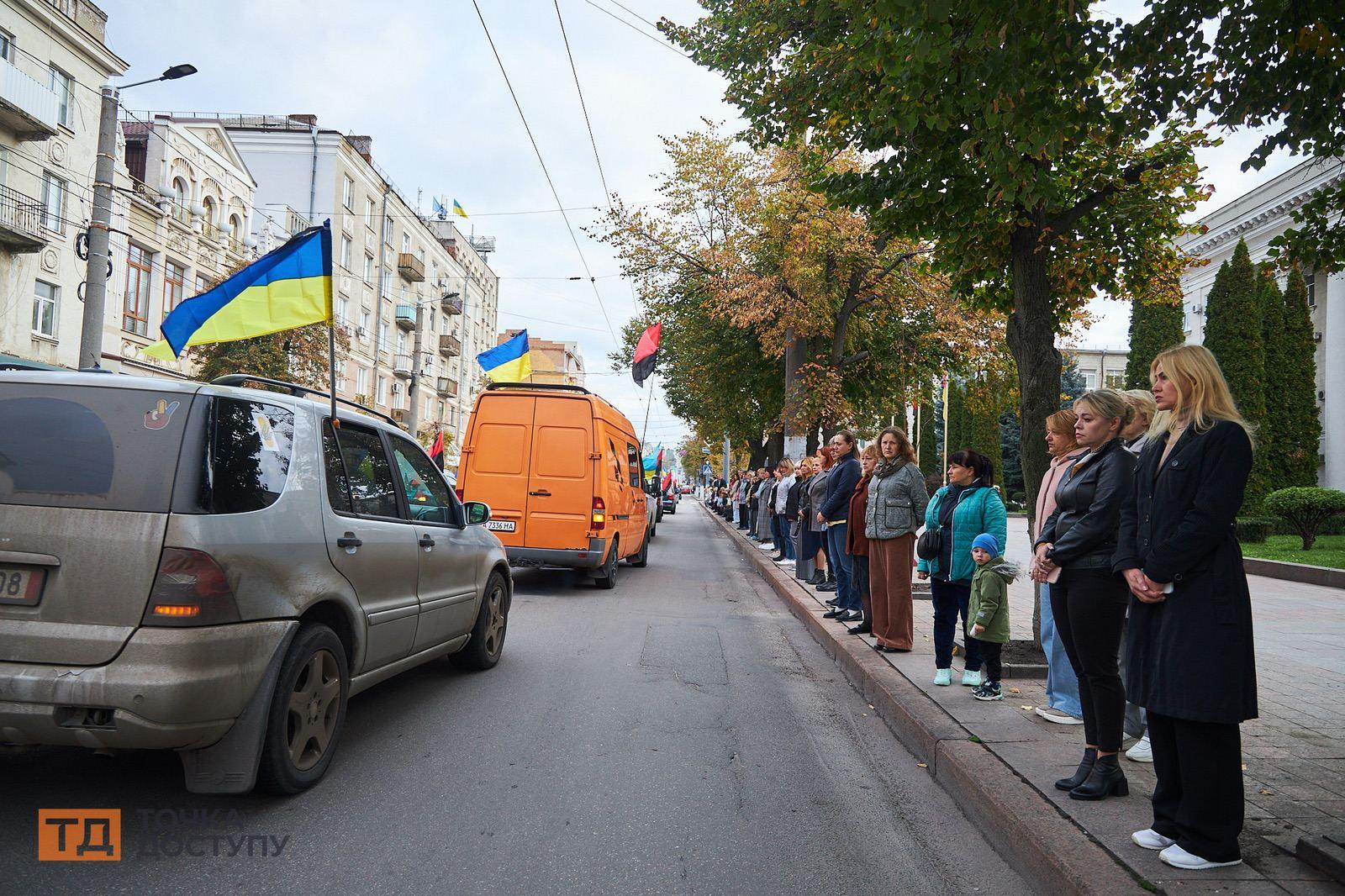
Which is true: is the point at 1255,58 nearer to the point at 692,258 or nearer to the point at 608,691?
the point at 608,691

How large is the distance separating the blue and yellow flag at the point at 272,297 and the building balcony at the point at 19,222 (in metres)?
21.3

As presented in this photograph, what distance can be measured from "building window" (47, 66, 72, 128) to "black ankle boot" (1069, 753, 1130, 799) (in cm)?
2864

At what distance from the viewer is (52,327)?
24688 mm

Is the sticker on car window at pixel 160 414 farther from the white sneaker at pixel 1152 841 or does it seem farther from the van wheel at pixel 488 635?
the white sneaker at pixel 1152 841

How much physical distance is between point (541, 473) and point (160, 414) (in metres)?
8.30

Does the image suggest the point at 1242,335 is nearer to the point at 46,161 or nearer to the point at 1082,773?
the point at 1082,773

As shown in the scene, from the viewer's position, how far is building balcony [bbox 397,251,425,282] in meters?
52.2

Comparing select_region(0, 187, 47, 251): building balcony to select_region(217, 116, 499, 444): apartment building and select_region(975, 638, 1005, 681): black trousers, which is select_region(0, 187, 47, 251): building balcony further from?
select_region(975, 638, 1005, 681): black trousers

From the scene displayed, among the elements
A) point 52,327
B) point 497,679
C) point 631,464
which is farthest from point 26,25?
point 497,679

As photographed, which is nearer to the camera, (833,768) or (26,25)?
(833,768)

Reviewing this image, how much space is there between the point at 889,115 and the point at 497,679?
4743 millimetres

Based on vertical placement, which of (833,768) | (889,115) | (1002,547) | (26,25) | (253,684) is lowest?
(833,768)

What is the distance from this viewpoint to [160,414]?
3.69 m

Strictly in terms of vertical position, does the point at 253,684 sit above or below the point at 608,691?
above
